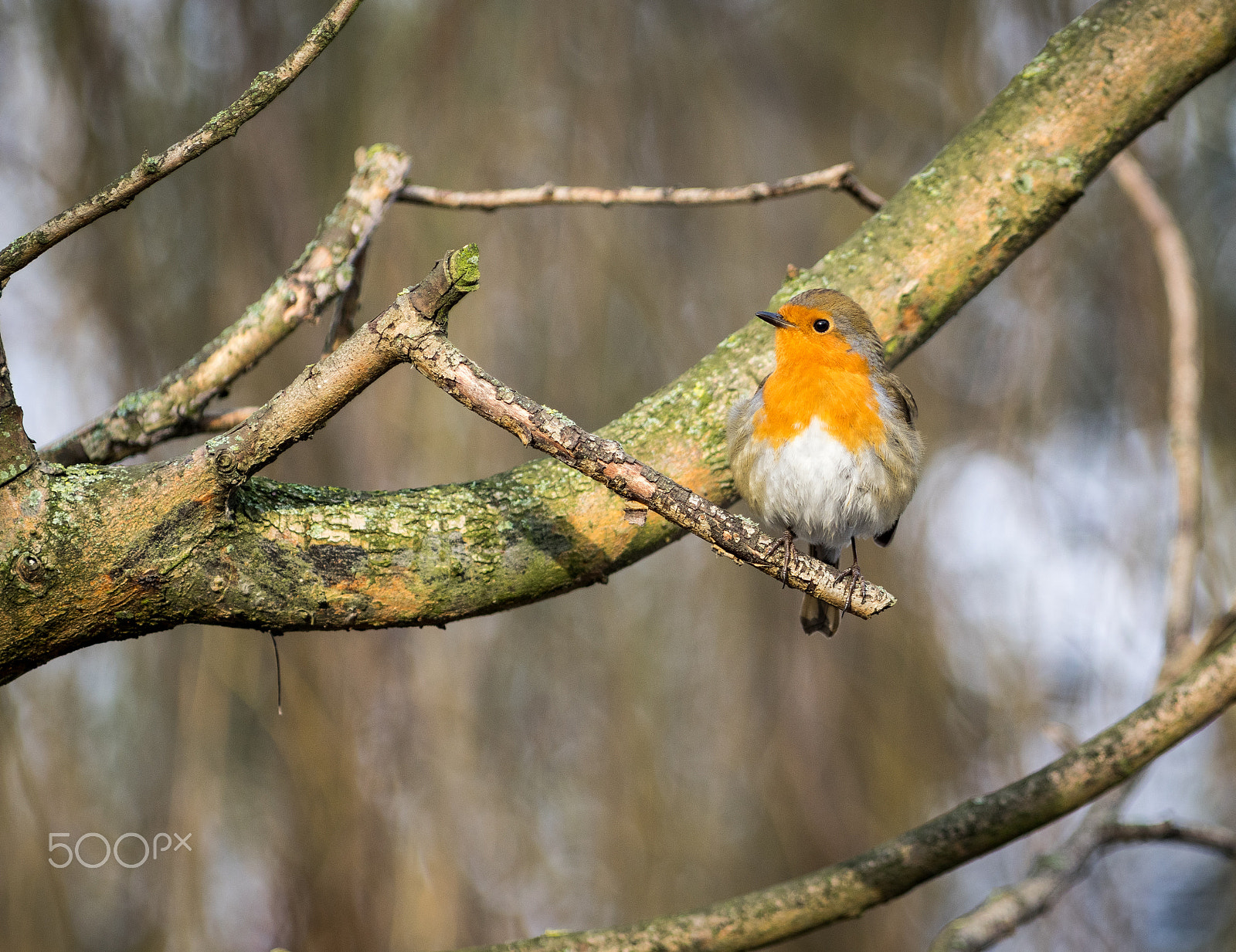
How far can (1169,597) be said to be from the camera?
8.38ft

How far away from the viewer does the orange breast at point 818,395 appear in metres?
2.33

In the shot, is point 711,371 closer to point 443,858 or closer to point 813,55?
point 443,858

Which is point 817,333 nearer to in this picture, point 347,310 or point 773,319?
point 773,319

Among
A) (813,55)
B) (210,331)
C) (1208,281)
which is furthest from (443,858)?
(1208,281)

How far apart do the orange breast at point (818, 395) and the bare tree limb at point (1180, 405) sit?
830mm

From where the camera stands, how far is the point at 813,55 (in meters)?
3.99

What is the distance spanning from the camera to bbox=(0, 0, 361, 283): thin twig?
1.41 m

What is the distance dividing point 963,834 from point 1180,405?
4.56 feet

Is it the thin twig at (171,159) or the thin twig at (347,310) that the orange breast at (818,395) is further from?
the thin twig at (171,159)

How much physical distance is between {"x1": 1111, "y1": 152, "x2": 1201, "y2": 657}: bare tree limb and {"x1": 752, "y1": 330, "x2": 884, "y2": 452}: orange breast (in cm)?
83

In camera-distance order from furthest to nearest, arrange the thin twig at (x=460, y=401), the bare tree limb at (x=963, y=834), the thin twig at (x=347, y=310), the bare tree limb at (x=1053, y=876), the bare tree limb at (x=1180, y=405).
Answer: the bare tree limb at (x=1180, y=405) < the thin twig at (x=347, y=310) < the bare tree limb at (x=1053, y=876) < the bare tree limb at (x=963, y=834) < the thin twig at (x=460, y=401)

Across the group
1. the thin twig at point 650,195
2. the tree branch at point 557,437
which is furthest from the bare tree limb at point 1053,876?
the thin twig at point 650,195

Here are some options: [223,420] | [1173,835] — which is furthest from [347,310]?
[1173,835]

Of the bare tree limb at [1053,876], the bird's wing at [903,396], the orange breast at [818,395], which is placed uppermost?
the bird's wing at [903,396]
